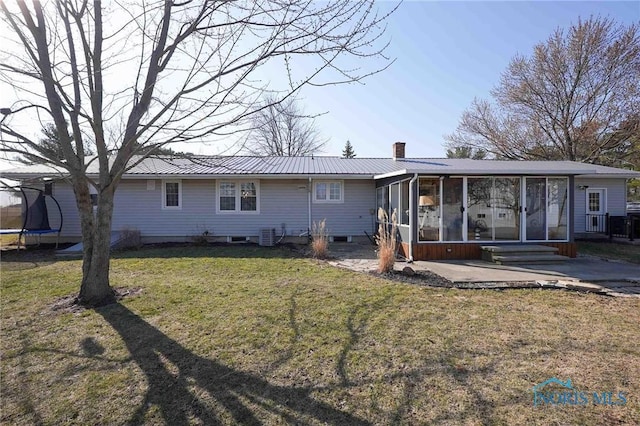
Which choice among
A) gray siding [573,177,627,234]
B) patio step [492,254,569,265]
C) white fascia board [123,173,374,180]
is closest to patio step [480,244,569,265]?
patio step [492,254,569,265]

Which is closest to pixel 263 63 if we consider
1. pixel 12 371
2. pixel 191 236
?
pixel 12 371

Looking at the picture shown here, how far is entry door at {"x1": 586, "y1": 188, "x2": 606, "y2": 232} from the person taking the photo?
1348cm

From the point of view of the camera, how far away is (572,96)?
19.5 meters

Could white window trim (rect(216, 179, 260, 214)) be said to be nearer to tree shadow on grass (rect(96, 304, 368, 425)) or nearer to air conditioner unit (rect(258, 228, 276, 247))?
air conditioner unit (rect(258, 228, 276, 247))

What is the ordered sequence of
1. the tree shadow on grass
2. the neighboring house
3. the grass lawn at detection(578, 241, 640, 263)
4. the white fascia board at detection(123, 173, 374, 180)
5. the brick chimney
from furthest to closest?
the brick chimney
the neighboring house
the white fascia board at detection(123, 173, 374, 180)
the grass lawn at detection(578, 241, 640, 263)
the tree shadow on grass

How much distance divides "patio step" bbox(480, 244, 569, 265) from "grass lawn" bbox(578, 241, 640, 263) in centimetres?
223

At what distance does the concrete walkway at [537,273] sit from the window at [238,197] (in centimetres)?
477

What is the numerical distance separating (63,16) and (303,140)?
1061 inches

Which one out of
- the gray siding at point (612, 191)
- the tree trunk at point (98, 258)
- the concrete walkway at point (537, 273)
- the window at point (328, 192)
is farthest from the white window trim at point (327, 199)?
the gray siding at point (612, 191)

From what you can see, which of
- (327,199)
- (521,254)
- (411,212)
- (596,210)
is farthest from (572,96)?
(411,212)

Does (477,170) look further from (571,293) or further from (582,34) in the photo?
(582,34)

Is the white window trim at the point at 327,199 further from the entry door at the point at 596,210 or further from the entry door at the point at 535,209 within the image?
the entry door at the point at 596,210

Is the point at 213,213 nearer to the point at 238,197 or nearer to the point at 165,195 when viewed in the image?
the point at 238,197

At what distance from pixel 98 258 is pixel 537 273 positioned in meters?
8.05
